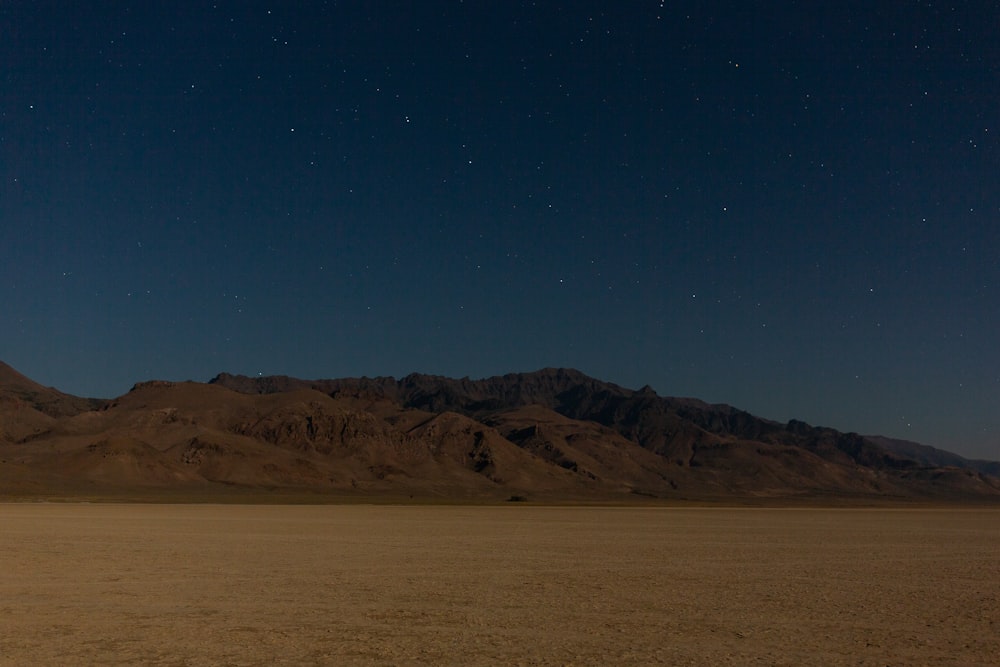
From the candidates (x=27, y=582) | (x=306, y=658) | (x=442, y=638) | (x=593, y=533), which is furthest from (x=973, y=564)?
(x=27, y=582)

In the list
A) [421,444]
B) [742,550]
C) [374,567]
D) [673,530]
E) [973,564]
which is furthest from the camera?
[421,444]

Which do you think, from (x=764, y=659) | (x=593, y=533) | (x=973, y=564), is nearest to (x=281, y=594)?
(x=764, y=659)

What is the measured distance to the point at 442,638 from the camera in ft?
47.1

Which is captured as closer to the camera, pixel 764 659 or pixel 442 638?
pixel 764 659

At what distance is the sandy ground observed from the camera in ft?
43.6

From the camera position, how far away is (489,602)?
18391 millimetres

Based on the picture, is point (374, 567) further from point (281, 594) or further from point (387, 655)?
point (387, 655)

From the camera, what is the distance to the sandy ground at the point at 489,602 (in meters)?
13.3

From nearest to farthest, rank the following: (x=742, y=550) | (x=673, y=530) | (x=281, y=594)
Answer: (x=281, y=594) → (x=742, y=550) → (x=673, y=530)

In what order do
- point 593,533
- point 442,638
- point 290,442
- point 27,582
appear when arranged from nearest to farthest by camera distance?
1. point 442,638
2. point 27,582
3. point 593,533
4. point 290,442

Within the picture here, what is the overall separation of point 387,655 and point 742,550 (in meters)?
22.0

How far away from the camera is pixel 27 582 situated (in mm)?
20906

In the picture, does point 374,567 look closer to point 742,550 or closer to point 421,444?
point 742,550

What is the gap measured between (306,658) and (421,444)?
595 feet
